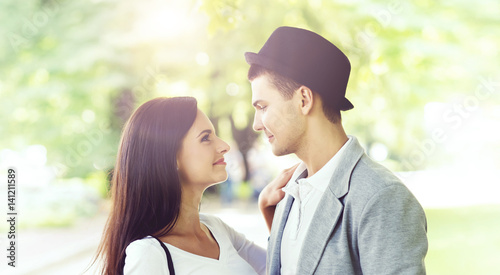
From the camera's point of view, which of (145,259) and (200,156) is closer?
(145,259)

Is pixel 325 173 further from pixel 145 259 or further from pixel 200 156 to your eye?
pixel 145 259

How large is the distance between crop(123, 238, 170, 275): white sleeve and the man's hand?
36 centimetres

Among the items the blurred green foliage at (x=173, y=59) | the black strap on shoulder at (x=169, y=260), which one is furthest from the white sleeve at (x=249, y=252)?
the blurred green foliage at (x=173, y=59)

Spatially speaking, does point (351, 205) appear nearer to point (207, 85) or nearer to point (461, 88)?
point (461, 88)

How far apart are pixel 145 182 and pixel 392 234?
65 cm

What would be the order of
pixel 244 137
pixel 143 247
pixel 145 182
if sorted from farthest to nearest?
pixel 244 137 → pixel 145 182 → pixel 143 247

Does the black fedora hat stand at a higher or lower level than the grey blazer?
higher

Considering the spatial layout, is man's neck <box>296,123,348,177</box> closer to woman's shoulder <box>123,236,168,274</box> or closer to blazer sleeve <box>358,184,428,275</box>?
blazer sleeve <box>358,184,428,275</box>

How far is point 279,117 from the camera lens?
4.41ft

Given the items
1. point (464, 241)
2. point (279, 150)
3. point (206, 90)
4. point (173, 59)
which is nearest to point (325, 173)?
point (279, 150)

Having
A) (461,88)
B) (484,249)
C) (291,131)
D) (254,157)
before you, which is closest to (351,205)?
(291,131)

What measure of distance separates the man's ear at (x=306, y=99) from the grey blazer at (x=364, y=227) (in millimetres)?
144

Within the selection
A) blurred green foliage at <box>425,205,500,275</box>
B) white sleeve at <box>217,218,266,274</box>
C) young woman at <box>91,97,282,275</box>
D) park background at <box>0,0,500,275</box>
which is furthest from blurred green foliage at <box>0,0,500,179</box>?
young woman at <box>91,97,282,275</box>

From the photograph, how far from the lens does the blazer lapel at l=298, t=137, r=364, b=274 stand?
116cm
